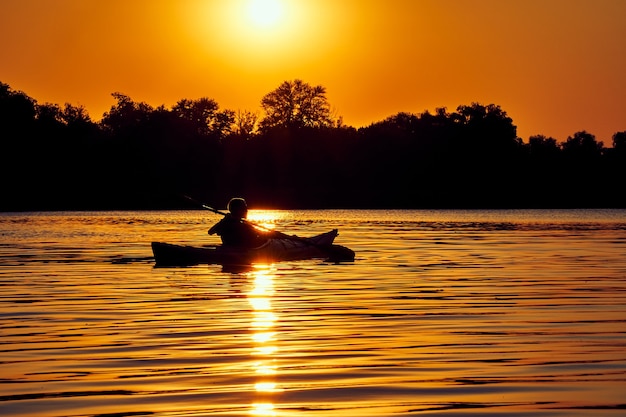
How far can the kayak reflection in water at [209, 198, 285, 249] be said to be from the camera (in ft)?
82.0

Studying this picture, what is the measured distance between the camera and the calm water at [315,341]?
30.9 ft

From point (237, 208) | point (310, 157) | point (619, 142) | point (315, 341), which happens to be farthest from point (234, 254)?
point (619, 142)

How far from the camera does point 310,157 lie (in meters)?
127

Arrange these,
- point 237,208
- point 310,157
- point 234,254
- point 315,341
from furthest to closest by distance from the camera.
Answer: point 310,157 < point 234,254 < point 237,208 < point 315,341

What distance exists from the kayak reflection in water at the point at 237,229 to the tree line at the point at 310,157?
83.4 m

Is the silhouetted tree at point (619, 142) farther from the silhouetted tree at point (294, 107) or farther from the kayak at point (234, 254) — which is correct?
the kayak at point (234, 254)

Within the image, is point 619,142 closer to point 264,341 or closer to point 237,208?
point 237,208

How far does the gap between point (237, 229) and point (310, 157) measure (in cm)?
10186

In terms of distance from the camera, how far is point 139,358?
11.6 metres

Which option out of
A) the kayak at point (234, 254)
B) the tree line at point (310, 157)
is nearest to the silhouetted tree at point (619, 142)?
the tree line at point (310, 157)

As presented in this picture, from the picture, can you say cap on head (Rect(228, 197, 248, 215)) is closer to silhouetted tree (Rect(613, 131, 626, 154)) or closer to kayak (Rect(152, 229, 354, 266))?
kayak (Rect(152, 229, 354, 266))

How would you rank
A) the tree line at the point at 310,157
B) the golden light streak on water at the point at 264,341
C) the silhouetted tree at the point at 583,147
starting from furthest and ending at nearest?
the silhouetted tree at the point at 583,147 → the tree line at the point at 310,157 → the golden light streak on water at the point at 264,341

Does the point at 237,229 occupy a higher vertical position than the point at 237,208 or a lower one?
lower

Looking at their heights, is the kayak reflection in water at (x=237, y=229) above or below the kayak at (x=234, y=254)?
above
